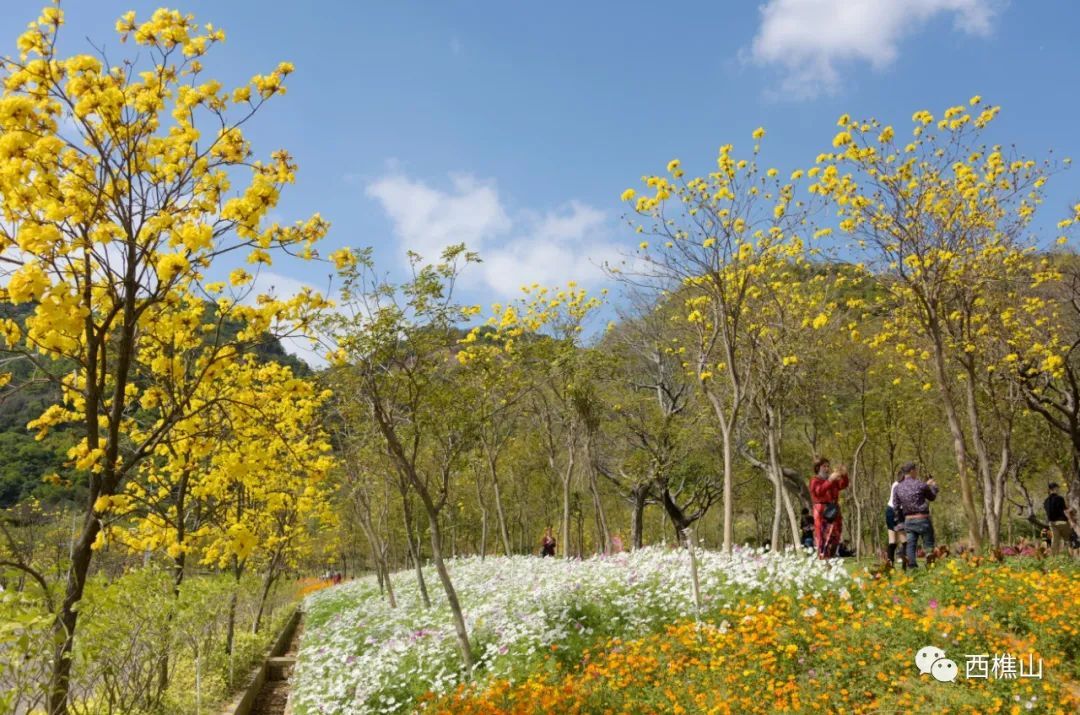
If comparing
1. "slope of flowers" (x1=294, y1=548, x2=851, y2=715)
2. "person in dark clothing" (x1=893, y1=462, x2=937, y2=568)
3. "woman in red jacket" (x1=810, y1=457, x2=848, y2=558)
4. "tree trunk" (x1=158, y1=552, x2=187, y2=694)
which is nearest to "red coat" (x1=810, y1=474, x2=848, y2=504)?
"woman in red jacket" (x1=810, y1=457, x2=848, y2=558)

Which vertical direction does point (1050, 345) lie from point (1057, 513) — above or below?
above

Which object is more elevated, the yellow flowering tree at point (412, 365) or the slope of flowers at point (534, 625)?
the yellow flowering tree at point (412, 365)

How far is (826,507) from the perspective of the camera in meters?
12.0

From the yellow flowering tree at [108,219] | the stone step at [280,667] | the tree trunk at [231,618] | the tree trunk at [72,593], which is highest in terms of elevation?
the yellow flowering tree at [108,219]

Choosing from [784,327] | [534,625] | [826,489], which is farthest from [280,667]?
[784,327]

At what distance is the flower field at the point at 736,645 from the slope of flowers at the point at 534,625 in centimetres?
3

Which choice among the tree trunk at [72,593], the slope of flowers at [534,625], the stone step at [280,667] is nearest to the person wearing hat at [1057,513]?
the slope of flowers at [534,625]

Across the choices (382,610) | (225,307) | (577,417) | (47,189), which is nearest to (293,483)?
(382,610)

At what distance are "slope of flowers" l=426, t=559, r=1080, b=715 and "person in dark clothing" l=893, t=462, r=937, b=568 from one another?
1386 millimetres

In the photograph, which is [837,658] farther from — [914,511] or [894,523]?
[894,523]

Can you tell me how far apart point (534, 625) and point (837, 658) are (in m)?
3.72

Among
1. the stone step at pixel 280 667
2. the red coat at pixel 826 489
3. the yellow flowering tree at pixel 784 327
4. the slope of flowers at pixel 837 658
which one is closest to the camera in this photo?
the slope of flowers at pixel 837 658

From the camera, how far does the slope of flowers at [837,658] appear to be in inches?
233

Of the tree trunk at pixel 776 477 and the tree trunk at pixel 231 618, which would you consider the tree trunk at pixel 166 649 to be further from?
the tree trunk at pixel 776 477
